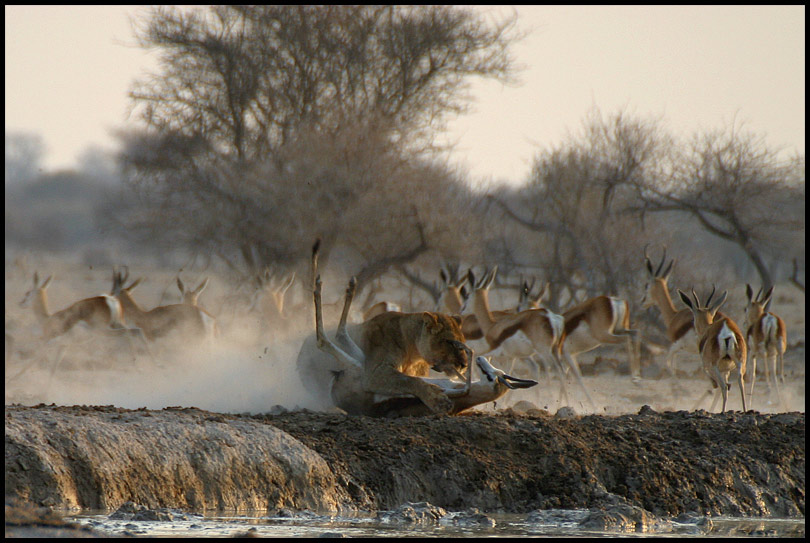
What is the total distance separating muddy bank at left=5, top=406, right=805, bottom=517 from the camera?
723cm

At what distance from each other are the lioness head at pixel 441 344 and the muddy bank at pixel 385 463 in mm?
722

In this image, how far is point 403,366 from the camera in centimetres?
1012

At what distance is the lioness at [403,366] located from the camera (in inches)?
375

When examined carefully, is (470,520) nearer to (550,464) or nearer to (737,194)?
(550,464)

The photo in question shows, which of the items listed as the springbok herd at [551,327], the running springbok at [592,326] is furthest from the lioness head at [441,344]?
the running springbok at [592,326]

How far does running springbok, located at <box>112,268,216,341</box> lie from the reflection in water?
43.2 ft

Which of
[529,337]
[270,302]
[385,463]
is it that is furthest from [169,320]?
[385,463]

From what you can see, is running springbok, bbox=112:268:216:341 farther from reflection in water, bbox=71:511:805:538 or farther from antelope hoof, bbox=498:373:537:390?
reflection in water, bbox=71:511:805:538

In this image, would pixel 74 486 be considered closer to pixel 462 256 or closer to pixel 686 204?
pixel 462 256

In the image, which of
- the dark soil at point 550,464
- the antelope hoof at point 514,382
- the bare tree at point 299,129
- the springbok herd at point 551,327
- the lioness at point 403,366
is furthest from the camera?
the bare tree at point 299,129

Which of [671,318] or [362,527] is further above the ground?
[671,318]

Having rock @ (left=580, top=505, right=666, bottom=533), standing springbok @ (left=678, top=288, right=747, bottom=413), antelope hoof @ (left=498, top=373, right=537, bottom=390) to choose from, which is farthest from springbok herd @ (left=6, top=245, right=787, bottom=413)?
rock @ (left=580, top=505, right=666, bottom=533)

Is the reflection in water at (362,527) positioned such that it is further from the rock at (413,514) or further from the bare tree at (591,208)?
the bare tree at (591,208)

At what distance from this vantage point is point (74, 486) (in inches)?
277
